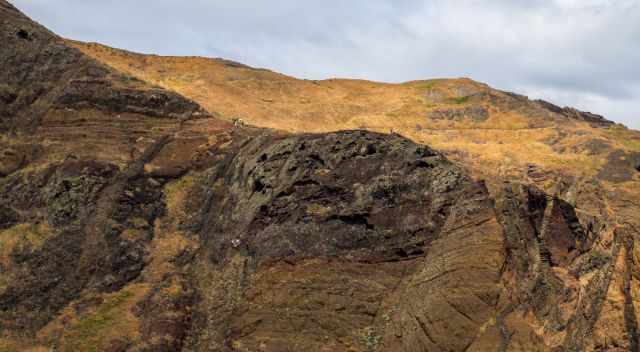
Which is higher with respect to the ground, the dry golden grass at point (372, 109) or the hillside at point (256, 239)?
the dry golden grass at point (372, 109)

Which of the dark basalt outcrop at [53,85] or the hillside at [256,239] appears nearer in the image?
the hillside at [256,239]

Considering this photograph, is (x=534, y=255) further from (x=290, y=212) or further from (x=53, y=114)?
(x=53, y=114)

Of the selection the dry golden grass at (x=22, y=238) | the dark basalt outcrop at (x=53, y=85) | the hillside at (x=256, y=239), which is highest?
the dark basalt outcrop at (x=53, y=85)

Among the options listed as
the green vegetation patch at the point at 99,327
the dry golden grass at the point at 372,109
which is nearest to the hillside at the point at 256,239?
the green vegetation patch at the point at 99,327

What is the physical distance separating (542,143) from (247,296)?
169 ft

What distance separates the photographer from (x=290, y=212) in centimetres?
2303

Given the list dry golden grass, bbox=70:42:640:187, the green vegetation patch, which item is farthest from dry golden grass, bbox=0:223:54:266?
dry golden grass, bbox=70:42:640:187

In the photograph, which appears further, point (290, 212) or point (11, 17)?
point (11, 17)

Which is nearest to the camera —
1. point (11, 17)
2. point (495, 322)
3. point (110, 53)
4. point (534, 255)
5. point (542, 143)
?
point (495, 322)

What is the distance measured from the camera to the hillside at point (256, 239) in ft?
59.3

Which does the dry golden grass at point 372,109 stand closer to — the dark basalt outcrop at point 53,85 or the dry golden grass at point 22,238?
the dark basalt outcrop at point 53,85

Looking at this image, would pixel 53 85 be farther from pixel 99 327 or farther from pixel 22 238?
pixel 99 327

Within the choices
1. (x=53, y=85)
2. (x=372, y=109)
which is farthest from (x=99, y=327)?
(x=372, y=109)

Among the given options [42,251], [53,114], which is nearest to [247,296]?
[42,251]
